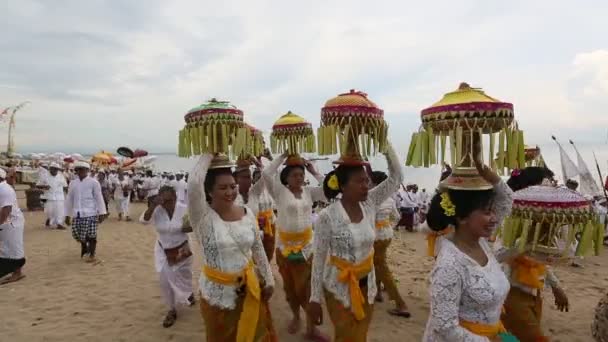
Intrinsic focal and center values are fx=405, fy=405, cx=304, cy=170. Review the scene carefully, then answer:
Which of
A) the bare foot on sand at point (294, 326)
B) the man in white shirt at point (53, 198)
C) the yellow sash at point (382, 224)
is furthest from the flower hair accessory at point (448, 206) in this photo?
the man in white shirt at point (53, 198)

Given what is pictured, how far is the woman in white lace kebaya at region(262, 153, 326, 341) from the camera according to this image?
4.96 metres

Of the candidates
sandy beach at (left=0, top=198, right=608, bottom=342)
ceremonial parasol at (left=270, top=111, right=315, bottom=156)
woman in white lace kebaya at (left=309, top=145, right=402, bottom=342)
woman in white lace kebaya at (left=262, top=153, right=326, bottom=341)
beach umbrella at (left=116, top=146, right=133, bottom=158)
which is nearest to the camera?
woman in white lace kebaya at (left=309, top=145, right=402, bottom=342)

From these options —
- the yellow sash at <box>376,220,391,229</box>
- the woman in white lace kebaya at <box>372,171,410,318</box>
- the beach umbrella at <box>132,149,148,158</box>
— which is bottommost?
the woman in white lace kebaya at <box>372,171,410,318</box>

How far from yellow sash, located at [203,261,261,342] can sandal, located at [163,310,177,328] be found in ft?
7.94

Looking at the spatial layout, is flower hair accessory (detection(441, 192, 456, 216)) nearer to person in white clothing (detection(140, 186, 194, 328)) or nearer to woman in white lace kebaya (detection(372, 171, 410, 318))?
woman in white lace kebaya (detection(372, 171, 410, 318))

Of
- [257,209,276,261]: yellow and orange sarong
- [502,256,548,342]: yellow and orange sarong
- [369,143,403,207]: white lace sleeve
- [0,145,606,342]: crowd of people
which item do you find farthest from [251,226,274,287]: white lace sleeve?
[257,209,276,261]: yellow and orange sarong

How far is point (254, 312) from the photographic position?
3.27 meters

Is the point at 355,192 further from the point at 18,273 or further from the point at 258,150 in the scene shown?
the point at 18,273

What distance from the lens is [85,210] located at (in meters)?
8.77

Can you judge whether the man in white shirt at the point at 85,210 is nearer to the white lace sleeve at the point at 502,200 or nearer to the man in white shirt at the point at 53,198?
the man in white shirt at the point at 53,198

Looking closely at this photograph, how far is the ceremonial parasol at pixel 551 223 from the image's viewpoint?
9.77 ft

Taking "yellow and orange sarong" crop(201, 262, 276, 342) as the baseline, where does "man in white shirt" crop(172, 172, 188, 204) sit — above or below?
above

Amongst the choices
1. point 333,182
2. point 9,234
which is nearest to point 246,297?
point 333,182

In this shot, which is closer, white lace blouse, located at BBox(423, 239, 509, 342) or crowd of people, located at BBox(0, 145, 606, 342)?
white lace blouse, located at BBox(423, 239, 509, 342)
